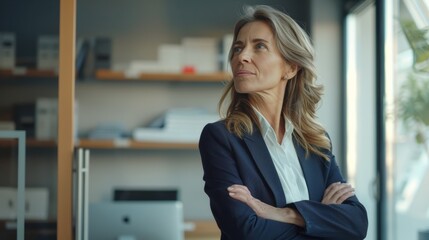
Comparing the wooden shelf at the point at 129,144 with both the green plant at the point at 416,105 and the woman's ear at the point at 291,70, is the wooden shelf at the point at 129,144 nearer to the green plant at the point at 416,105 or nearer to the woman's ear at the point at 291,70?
the green plant at the point at 416,105

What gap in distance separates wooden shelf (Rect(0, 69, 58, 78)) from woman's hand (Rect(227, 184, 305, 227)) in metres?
1.12

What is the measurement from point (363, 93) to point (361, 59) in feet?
0.73

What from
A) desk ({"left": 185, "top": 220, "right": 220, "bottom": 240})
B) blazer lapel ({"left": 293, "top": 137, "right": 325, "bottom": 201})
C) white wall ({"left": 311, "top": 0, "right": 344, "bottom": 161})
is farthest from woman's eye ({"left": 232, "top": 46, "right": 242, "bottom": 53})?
white wall ({"left": 311, "top": 0, "right": 344, "bottom": 161})

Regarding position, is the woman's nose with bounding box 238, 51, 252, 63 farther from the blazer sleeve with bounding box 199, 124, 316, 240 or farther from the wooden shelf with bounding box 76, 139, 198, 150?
the wooden shelf with bounding box 76, 139, 198, 150

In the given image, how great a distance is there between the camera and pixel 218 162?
178 cm

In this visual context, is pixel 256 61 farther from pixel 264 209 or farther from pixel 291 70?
pixel 264 209

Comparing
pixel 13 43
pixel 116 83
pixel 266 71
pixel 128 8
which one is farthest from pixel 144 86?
pixel 266 71

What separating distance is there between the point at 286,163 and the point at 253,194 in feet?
0.42

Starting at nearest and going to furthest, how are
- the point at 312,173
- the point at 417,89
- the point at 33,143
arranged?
the point at 312,173 → the point at 33,143 → the point at 417,89

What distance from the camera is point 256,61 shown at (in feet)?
5.92

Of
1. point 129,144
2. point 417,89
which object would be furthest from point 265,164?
point 129,144

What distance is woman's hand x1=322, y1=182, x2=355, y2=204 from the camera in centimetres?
185

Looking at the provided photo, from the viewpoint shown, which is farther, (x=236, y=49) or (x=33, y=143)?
(x=33, y=143)

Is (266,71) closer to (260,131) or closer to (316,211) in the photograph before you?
(260,131)
